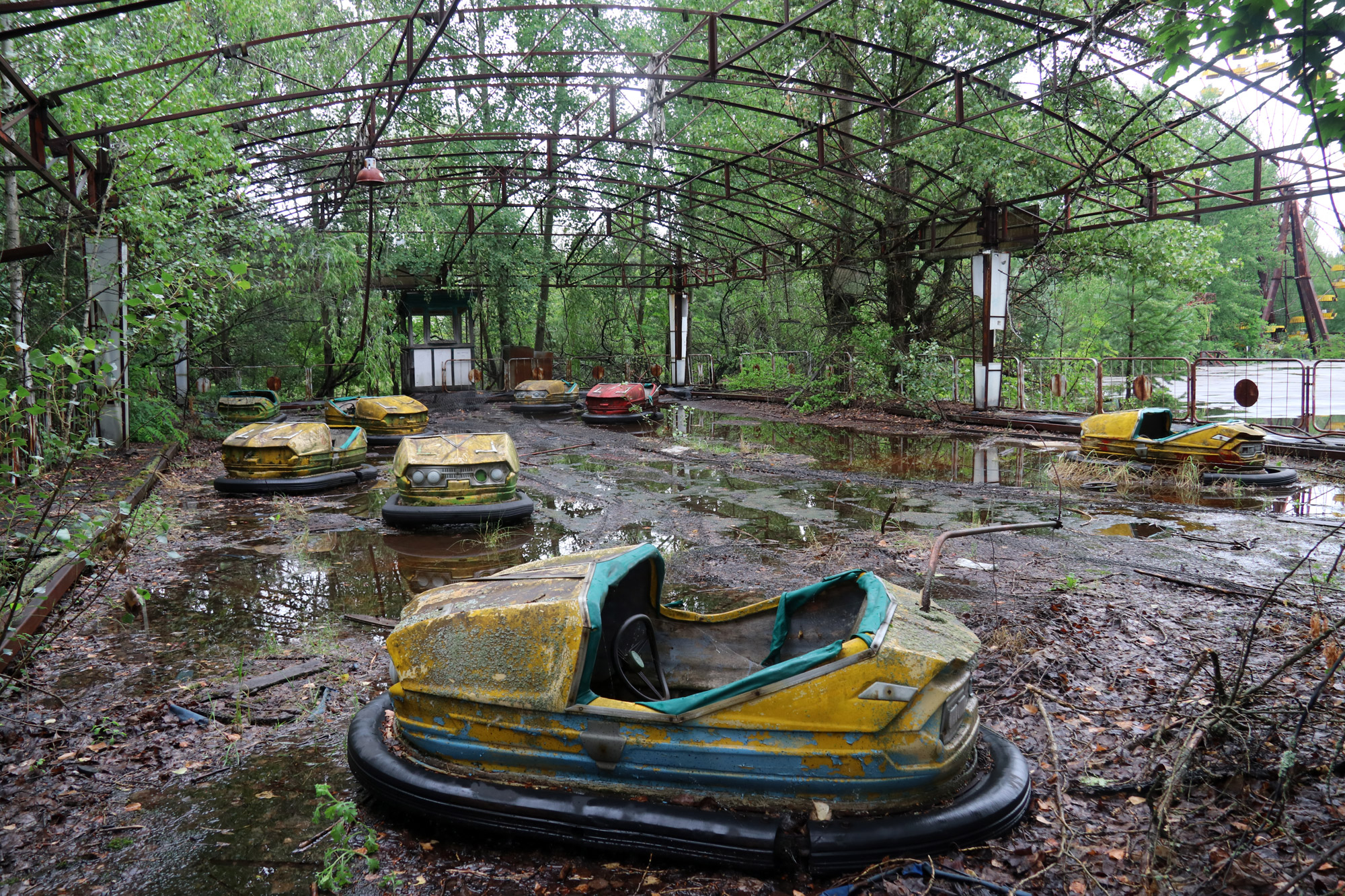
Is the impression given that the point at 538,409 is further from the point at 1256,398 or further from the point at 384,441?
the point at 1256,398

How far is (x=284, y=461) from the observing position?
24.2 feet

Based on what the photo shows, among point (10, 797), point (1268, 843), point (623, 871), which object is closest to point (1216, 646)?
point (1268, 843)

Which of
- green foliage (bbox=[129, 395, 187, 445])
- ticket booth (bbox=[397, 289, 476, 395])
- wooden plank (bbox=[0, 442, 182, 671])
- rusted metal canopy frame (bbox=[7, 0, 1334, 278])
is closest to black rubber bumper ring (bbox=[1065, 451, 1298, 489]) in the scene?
rusted metal canopy frame (bbox=[7, 0, 1334, 278])

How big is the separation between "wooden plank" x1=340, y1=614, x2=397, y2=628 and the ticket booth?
1601 cm

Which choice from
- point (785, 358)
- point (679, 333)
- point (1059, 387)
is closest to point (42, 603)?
point (1059, 387)

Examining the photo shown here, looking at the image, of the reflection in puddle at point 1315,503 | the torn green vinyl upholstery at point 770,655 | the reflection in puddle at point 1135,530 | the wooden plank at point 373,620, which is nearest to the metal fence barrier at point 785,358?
the reflection in puddle at point 1315,503

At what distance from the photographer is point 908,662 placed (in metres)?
2.09

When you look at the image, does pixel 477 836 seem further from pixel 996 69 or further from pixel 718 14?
pixel 996 69

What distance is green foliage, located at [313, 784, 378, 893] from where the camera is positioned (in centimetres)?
203

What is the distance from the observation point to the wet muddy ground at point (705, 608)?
209cm

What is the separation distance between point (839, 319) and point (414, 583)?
13905 mm

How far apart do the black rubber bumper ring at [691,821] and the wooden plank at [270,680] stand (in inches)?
45.0

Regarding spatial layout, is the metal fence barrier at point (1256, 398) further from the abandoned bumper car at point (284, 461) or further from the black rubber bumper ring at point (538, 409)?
the black rubber bumper ring at point (538, 409)

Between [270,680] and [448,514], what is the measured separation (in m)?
2.61
